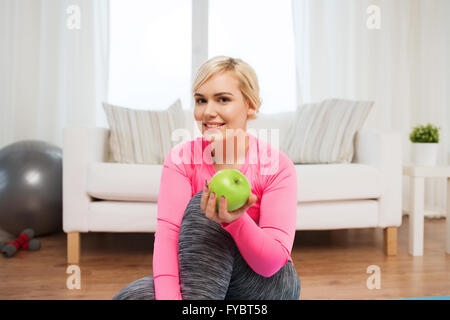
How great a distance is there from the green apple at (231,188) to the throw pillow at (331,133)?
1.66m

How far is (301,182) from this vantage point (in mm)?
1924

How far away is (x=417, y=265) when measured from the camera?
1884 mm

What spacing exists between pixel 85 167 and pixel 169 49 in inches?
58.4

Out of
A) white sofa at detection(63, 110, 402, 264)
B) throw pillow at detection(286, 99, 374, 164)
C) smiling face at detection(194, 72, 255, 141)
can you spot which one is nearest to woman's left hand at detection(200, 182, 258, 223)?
smiling face at detection(194, 72, 255, 141)

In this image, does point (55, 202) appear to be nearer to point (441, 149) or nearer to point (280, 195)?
point (280, 195)

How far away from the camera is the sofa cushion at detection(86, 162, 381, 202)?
1.89 metres

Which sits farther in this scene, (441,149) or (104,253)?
(441,149)

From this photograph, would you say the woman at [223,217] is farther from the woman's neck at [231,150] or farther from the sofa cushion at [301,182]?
the sofa cushion at [301,182]

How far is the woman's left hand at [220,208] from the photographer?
2.30 feet

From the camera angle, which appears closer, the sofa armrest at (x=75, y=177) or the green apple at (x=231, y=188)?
the green apple at (x=231, y=188)

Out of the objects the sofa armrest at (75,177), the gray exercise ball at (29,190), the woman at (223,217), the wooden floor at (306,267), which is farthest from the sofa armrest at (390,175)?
the gray exercise ball at (29,190)

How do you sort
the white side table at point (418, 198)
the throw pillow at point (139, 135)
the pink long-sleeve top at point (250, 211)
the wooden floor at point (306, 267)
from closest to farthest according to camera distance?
the pink long-sleeve top at point (250, 211), the wooden floor at point (306, 267), the white side table at point (418, 198), the throw pillow at point (139, 135)

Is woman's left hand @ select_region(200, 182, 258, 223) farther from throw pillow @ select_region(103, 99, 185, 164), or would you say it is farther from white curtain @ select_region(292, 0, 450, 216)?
white curtain @ select_region(292, 0, 450, 216)

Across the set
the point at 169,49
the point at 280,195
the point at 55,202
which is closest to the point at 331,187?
the point at 280,195
